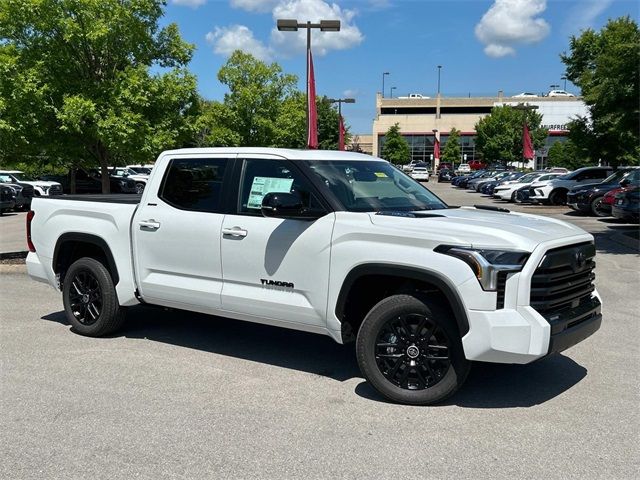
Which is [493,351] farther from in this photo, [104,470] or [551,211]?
[551,211]

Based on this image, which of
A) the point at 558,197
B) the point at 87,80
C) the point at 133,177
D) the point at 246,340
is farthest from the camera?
the point at 133,177

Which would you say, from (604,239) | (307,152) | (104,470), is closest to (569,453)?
(104,470)

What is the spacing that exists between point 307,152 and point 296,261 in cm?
116

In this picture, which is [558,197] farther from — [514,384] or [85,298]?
[85,298]

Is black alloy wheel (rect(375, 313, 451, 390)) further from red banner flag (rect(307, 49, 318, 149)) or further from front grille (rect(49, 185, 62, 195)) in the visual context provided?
front grille (rect(49, 185, 62, 195))

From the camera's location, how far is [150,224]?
580cm

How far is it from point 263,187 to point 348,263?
1.14 meters

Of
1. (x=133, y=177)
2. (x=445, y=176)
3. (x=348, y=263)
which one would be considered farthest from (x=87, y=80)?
(x=445, y=176)

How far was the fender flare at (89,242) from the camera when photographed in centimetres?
616

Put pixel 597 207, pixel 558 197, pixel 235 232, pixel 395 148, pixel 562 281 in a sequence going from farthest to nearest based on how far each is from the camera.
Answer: pixel 395 148 → pixel 558 197 → pixel 597 207 → pixel 235 232 → pixel 562 281

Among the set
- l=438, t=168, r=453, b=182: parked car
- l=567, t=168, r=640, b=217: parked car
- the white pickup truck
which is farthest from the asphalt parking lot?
l=438, t=168, r=453, b=182: parked car

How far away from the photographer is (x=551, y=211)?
2333 cm

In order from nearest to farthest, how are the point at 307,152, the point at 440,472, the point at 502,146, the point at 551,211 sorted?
1. the point at 440,472
2. the point at 307,152
3. the point at 551,211
4. the point at 502,146

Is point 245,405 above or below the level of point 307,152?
below
